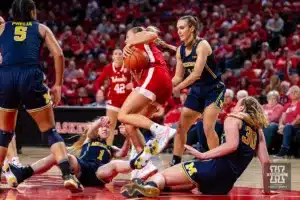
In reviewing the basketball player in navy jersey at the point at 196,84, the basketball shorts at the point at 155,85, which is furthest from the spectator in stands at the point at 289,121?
the basketball shorts at the point at 155,85

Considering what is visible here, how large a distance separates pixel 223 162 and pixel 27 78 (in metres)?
2.08

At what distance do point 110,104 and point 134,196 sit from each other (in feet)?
12.6

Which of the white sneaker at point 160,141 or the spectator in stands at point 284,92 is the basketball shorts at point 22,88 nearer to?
the white sneaker at point 160,141

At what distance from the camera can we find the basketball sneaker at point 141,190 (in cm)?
641

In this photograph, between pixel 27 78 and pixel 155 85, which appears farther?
pixel 155 85

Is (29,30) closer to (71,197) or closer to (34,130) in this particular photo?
(71,197)

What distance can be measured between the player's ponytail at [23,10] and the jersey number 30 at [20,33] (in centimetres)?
10

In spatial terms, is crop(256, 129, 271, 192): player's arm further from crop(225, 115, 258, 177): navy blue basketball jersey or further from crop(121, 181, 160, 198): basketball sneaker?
crop(121, 181, 160, 198): basketball sneaker

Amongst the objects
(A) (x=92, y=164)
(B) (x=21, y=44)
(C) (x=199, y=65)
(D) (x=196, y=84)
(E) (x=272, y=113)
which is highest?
(B) (x=21, y=44)

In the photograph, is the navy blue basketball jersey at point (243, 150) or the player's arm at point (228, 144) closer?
the player's arm at point (228, 144)

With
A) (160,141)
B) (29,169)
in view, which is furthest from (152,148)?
(29,169)

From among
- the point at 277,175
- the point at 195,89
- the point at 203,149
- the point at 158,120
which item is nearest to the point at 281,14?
the point at 158,120

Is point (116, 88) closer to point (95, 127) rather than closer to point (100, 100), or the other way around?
point (95, 127)

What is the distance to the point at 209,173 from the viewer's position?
260 inches
